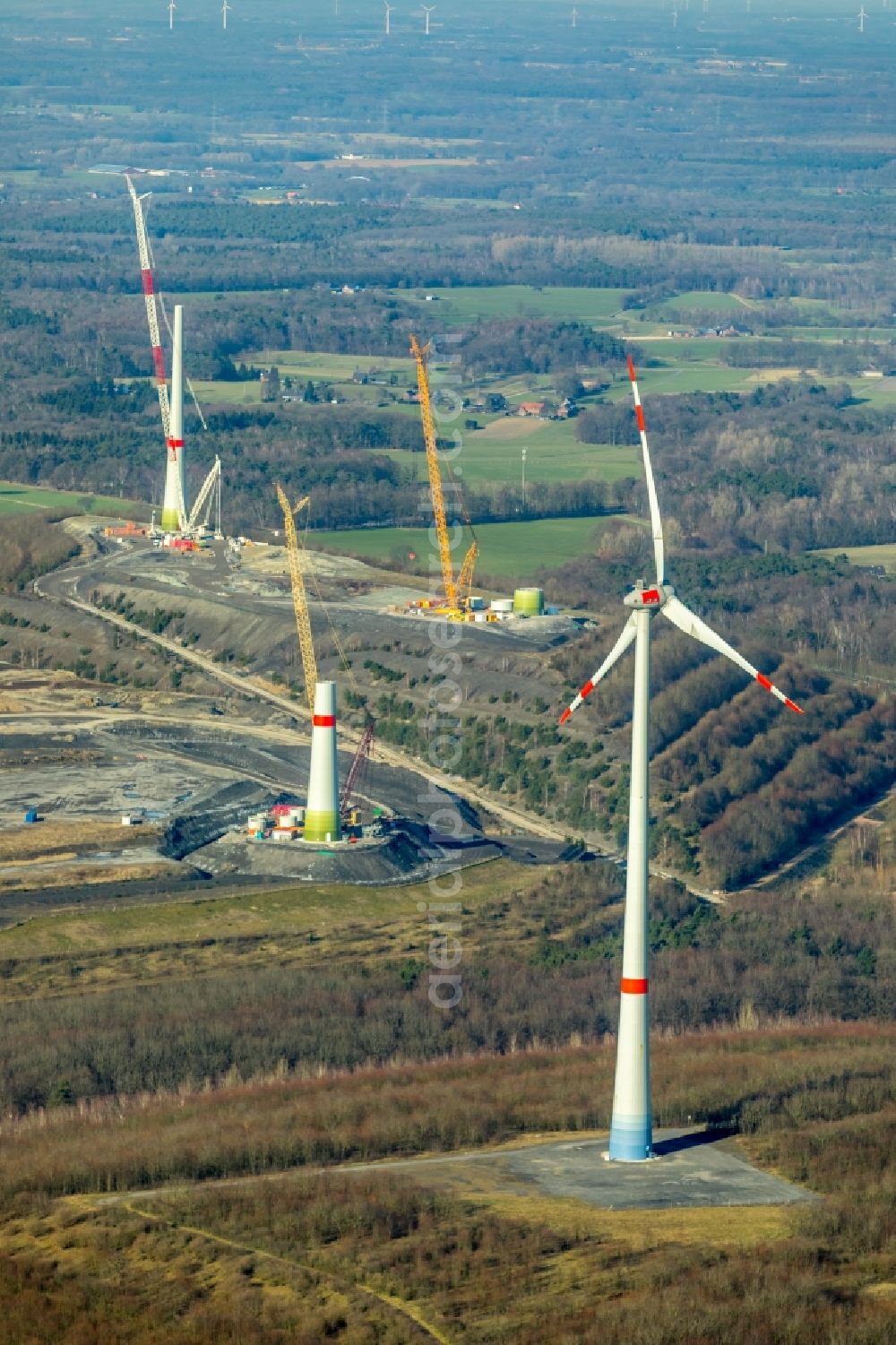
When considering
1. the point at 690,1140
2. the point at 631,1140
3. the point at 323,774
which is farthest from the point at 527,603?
the point at 631,1140

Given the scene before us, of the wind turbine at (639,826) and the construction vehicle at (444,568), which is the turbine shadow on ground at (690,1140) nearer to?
the wind turbine at (639,826)

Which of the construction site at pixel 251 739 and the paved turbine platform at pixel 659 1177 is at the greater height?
the paved turbine platform at pixel 659 1177

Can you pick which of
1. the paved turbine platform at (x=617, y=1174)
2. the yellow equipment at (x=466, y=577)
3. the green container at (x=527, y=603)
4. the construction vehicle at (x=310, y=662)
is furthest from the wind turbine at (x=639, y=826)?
the yellow equipment at (x=466, y=577)

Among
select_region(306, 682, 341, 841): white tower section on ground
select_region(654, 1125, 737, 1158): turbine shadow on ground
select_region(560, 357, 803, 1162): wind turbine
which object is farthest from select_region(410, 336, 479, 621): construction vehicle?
select_region(560, 357, 803, 1162): wind turbine

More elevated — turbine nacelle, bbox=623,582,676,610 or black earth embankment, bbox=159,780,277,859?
turbine nacelle, bbox=623,582,676,610

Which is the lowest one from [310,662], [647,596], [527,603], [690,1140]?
[527,603]

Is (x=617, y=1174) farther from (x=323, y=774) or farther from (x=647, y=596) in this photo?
(x=323, y=774)

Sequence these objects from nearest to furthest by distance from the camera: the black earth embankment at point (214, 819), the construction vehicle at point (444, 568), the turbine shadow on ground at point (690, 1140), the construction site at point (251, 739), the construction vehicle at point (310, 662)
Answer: the turbine shadow on ground at point (690, 1140) → the construction site at point (251, 739) → the black earth embankment at point (214, 819) → the construction vehicle at point (310, 662) → the construction vehicle at point (444, 568)

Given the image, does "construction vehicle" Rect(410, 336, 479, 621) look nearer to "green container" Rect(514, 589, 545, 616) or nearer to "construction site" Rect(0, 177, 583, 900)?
"construction site" Rect(0, 177, 583, 900)

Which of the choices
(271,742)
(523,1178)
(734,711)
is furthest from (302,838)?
(523,1178)
